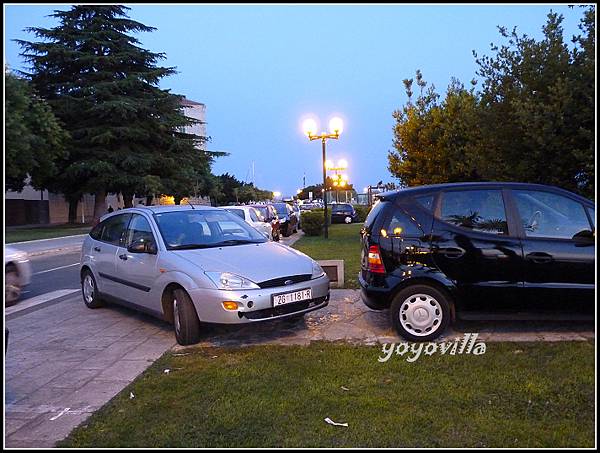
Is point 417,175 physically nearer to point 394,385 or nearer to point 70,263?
point 70,263

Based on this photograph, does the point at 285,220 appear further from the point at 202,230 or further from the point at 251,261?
the point at 251,261

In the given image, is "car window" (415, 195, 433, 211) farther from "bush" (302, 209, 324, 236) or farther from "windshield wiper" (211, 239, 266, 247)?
"bush" (302, 209, 324, 236)

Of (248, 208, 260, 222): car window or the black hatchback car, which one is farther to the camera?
(248, 208, 260, 222): car window

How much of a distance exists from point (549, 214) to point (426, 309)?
5.42 feet

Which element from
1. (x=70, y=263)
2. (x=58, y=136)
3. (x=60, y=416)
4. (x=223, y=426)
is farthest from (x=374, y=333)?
(x=58, y=136)

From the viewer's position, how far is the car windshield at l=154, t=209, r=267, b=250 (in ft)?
22.3

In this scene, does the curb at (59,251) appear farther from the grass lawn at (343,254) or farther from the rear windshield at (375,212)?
the rear windshield at (375,212)

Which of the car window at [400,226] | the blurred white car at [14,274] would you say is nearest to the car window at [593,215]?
the car window at [400,226]

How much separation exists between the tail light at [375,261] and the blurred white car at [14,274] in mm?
6412

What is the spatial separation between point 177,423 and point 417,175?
16664 millimetres

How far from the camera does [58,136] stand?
32.5 m

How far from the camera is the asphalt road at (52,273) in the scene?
1120 centimetres

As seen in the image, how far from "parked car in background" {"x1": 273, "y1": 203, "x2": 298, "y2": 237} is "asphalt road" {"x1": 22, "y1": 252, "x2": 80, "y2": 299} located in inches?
358

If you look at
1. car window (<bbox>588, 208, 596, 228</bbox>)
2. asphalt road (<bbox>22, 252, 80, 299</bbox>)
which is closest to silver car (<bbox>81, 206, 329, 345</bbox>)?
car window (<bbox>588, 208, 596, 228</bbox>)
